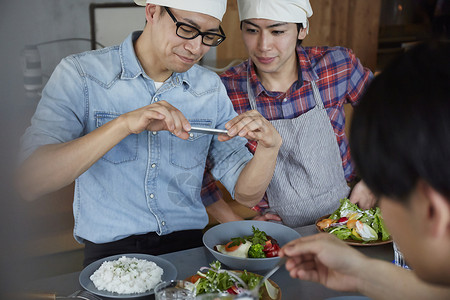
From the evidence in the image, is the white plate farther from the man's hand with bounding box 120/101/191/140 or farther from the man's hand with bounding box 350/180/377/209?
the man's hand with bounding box 350/180/377/209

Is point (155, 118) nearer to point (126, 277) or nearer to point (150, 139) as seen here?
point (150, 139)

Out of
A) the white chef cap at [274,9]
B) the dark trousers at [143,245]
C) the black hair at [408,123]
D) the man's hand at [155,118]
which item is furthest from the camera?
Result: the white chef cap at [274,9]

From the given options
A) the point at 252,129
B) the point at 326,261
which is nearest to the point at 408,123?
the point at 326,261

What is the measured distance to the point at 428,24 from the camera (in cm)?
584

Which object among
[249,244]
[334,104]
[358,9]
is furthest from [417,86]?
[358,9]

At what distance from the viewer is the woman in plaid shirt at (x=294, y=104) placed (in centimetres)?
202

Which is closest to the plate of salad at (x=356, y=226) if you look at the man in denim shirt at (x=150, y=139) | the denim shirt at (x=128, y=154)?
the man in denim shirt at (x=150, y=139)

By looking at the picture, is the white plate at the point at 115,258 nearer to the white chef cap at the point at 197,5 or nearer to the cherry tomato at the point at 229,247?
the cherry tomato at the point at 229,247

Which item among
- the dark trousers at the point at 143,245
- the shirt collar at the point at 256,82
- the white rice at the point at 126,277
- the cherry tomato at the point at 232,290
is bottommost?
the dark trousers at the point at 143,245

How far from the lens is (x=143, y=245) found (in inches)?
64.8

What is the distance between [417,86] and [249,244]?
0.84m

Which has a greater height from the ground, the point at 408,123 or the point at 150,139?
the point at 408,123

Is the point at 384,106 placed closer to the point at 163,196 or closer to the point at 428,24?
the point at 163,196

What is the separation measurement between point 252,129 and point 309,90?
2.47 feet
